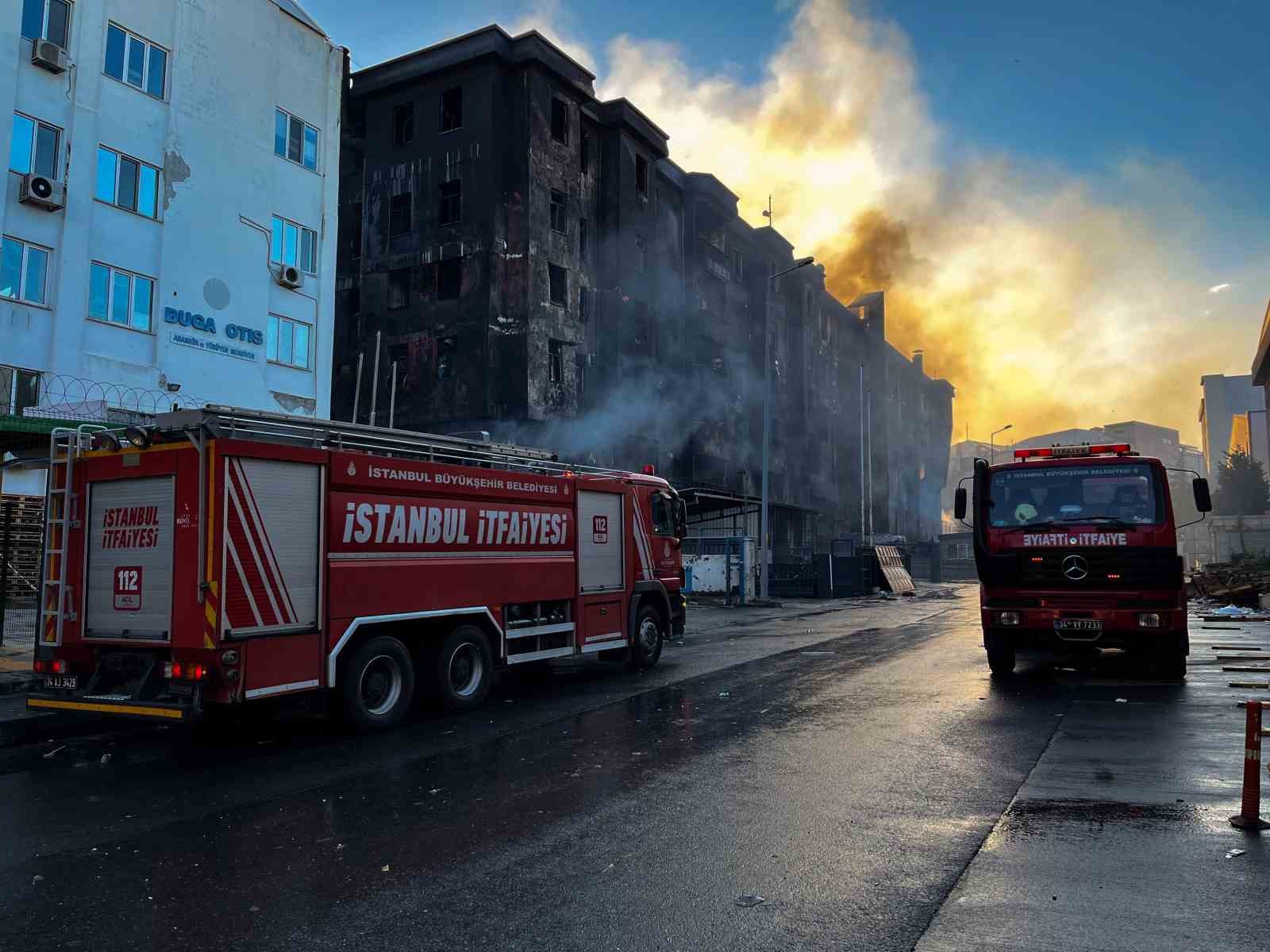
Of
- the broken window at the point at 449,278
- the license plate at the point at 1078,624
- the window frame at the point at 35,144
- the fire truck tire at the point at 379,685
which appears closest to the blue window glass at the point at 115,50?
the window frame at the point at 35,144

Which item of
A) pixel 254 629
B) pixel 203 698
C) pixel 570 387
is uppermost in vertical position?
pixel 570 387

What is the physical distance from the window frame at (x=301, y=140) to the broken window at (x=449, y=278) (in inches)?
246

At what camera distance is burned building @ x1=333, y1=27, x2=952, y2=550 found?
32781mm

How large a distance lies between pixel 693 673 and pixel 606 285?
26133 mm

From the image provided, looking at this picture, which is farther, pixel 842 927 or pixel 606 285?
pixel 606 285

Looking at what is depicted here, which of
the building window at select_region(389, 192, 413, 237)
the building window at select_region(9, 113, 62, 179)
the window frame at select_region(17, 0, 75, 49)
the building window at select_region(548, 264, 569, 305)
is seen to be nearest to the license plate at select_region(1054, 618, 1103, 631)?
the building window at select_region(9, 113, 62, 179)

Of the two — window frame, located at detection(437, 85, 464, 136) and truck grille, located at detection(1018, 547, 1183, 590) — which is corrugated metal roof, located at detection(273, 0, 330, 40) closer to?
window frame, located at detection(437, 85, 464, 136)

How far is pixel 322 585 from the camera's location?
27.9 feet

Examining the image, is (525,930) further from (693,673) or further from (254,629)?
(693,673)

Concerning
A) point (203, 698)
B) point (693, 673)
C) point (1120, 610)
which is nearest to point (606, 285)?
point (693, 673)

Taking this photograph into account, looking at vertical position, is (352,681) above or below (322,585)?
below

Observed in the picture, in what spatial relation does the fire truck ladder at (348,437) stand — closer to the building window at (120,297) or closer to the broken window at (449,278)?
the building window at (120,297)

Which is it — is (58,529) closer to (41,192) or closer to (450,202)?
(41,192)

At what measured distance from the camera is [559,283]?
3469cm
